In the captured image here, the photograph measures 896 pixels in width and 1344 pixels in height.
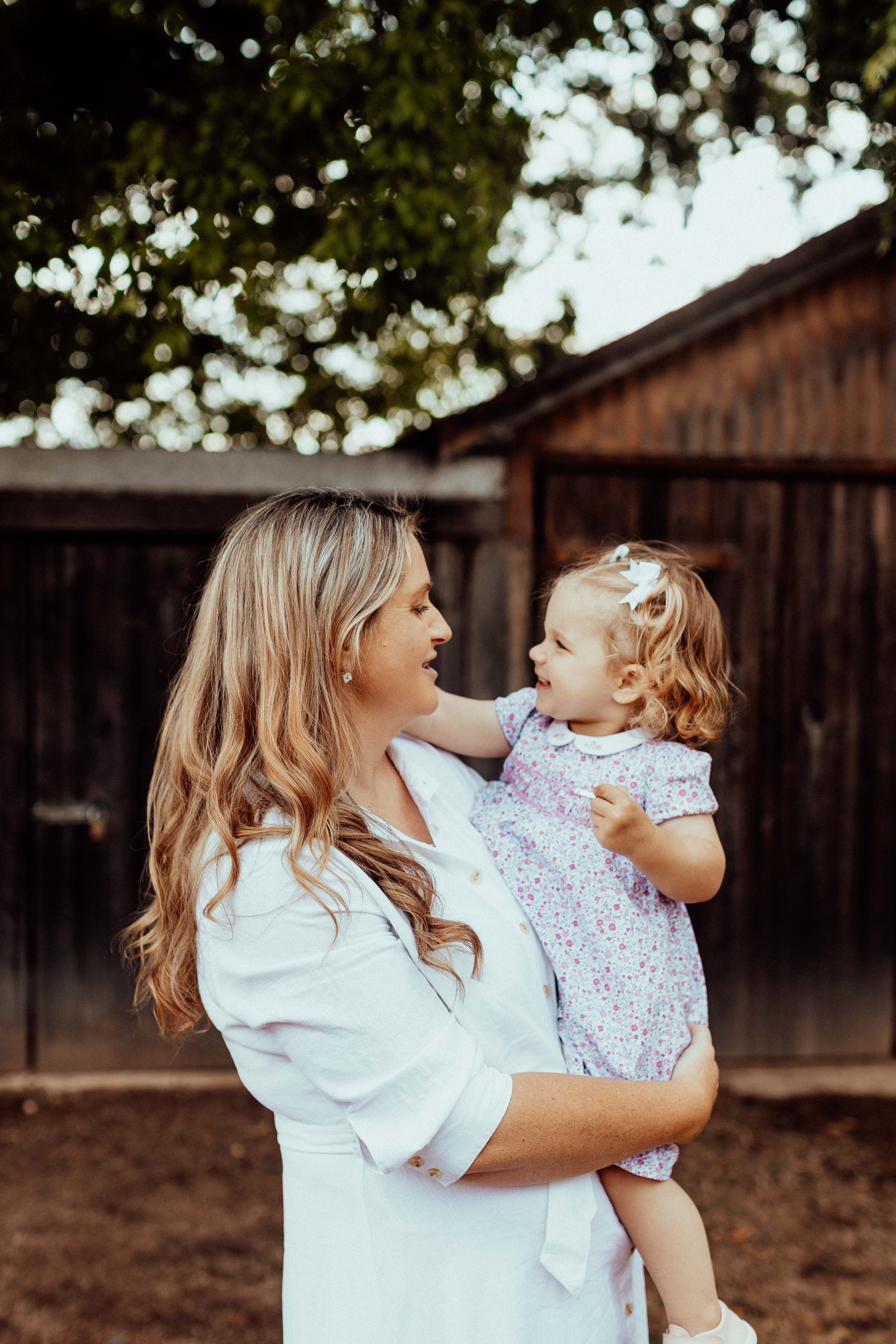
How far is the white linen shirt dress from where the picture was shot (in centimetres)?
109

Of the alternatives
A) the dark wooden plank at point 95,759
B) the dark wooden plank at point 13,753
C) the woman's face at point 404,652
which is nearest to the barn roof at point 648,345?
the dark wooden plank at point 95,759

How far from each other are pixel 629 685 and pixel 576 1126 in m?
0.74

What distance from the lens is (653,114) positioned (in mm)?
5703

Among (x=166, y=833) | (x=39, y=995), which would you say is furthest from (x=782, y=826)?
(x=166, y=833)

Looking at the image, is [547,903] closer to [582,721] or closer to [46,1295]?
[582,721]

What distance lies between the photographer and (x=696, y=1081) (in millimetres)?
1399

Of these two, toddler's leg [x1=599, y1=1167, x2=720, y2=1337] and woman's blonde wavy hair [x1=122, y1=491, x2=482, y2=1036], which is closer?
woman's blonde wavy hair [x1=122, y1=491, x2=482, y2=1036]

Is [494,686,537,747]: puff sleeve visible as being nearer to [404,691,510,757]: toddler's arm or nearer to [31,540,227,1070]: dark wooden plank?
[404,691,510,757]: toddler's arm

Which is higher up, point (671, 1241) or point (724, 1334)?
point (671, 1241)

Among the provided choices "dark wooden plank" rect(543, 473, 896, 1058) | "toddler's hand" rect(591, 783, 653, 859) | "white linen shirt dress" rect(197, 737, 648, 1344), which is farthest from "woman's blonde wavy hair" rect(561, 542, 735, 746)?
"dark wooden plank" rect(543, 473, 896, 1058)

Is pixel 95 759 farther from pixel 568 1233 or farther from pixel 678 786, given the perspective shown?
pixel 568 1233

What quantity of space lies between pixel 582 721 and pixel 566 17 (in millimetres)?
3689

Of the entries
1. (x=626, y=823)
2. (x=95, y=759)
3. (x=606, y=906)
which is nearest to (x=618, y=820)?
(x=626, y=823)

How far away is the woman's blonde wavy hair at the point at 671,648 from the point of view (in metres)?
1.66
